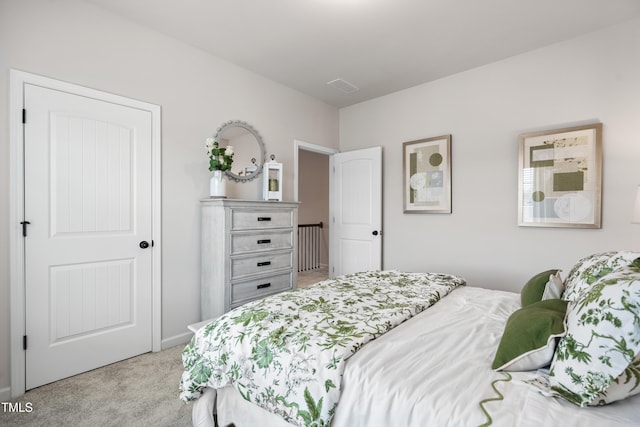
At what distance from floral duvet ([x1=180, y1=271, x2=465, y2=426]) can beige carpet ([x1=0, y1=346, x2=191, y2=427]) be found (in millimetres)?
620

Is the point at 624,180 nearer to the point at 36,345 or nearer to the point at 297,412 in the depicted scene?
the point at 297,412

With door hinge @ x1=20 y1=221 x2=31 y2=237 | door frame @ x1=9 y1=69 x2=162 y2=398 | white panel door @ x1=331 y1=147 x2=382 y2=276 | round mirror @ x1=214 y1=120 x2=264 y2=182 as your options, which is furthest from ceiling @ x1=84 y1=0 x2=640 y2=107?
door hinge @ x1=20 y1=221 x2=31 y2=237

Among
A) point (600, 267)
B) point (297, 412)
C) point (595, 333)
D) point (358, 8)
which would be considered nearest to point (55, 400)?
point (297, 412)

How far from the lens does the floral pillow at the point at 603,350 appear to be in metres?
0.81

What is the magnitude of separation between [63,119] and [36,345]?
1564 millimetres

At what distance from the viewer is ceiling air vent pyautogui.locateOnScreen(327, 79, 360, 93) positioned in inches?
143

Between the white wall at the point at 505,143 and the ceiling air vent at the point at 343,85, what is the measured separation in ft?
1.51

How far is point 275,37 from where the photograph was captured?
276 centimetres

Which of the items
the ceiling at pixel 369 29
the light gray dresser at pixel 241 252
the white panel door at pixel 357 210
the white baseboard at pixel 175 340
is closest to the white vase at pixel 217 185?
the light gray dresser at pixel 241 252

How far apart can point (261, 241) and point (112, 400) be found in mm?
1569

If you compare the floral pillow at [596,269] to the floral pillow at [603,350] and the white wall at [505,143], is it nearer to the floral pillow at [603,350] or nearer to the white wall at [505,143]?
the floral pillow at [603,350]

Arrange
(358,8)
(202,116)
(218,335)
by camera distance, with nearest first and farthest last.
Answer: (218,335), (358,8), (202,116)

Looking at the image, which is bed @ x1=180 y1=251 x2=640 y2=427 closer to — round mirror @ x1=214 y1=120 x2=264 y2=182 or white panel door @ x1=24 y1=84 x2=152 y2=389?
white panel door @ x1=24 y1=84 x2=152 y2=389

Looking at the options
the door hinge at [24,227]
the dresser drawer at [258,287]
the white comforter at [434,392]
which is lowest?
the dresser drawer at [258,287]
